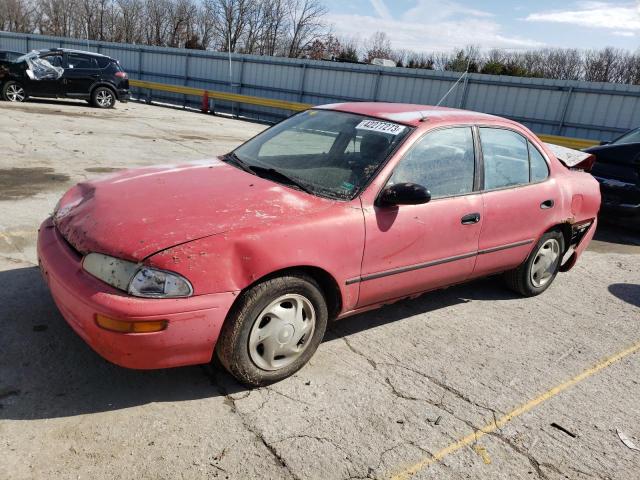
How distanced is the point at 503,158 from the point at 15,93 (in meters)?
16.0

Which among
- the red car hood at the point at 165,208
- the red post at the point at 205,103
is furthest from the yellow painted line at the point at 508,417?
the red post at the point at 205,103

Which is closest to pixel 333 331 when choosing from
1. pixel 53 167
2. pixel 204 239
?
pixel 204 239

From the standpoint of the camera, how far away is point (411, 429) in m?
2.69

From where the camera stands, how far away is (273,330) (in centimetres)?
282

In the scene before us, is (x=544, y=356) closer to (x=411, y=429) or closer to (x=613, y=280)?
(x=411, y=429)

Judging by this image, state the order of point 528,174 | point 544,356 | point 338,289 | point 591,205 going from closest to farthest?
point 338,289 → point 544,356 → point 528,174 → point 591,205

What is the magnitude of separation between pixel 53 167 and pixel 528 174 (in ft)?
22.1

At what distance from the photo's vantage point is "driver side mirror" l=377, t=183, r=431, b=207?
10.2 ft

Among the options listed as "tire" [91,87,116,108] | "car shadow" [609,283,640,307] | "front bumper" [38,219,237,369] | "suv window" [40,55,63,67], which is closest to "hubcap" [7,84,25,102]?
"suv window" [40,55,63,67]

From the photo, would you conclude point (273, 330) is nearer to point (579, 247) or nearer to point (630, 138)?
point (579, 247)

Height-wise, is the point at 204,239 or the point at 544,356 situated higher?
the point at 204,239

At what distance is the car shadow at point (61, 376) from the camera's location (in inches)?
102

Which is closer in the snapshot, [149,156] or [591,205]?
[591,205]

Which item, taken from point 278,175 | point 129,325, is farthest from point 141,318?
point 278,175
